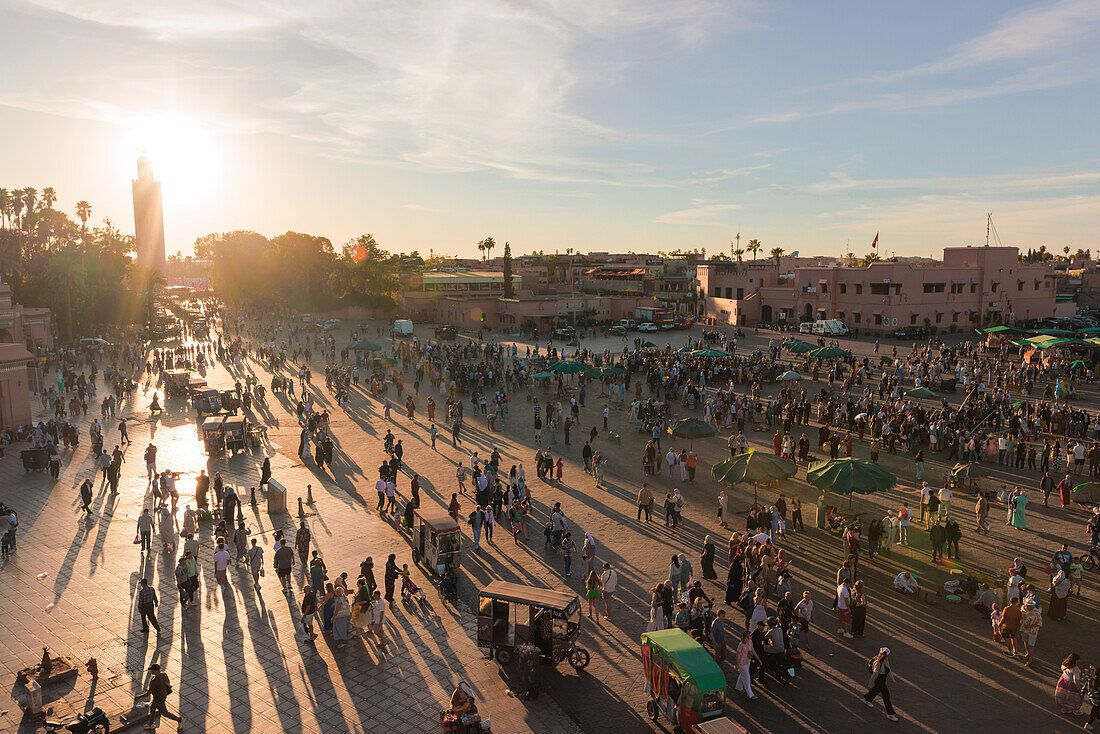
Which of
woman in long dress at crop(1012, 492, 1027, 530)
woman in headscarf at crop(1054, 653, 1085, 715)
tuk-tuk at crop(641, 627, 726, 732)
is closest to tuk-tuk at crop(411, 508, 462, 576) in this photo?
tuk-tuk at crop(641, 627, 726, 732)

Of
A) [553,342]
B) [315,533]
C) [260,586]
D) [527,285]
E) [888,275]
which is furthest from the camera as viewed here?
[527,285]

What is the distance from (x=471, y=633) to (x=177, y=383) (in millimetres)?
29517

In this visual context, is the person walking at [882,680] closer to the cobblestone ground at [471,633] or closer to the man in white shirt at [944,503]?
the cobblestone ground at [471,633]

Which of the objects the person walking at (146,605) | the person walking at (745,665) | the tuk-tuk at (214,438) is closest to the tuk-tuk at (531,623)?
the person walking at (745,665)

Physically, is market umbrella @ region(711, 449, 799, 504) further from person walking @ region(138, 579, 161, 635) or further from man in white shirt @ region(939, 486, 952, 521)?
person walking @ region(138, 579, 161, 635)

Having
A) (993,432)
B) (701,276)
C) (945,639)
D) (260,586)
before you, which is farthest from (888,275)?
(260,586)

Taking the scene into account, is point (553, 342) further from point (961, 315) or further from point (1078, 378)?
point (961, 315)

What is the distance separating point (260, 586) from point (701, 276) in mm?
67378

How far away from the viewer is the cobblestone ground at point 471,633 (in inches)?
385

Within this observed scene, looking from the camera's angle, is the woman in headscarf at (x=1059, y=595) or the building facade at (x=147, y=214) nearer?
the woman in headscarf at (x=1059, y=595)

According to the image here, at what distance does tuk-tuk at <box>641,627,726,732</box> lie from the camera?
8.83 metres

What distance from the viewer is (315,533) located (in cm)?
1645

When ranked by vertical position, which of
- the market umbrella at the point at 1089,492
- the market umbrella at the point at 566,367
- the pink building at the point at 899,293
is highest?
the pink building at the point at 899,293

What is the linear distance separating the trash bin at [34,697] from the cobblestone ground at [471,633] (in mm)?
414
